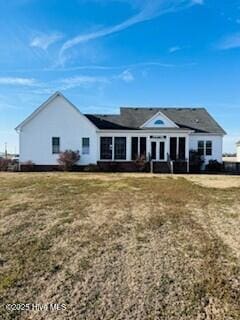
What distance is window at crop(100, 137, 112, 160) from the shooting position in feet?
87.6

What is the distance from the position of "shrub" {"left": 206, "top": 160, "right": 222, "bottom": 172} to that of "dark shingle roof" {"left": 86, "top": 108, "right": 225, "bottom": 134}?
111 inches

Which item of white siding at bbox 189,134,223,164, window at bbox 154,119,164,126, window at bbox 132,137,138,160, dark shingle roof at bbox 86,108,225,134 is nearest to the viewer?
window at bbox 132,137,138,160

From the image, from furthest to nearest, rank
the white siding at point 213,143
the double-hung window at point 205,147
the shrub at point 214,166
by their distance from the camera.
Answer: the double-hung window at point 205,147
the white siding at point 213,143
the shrub at point 214,166

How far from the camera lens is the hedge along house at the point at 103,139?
26.2m

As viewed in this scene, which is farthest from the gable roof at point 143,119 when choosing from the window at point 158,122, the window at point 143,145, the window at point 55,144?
the window at point 55,144

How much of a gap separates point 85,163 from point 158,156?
6468 millimetres

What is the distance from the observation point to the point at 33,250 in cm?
565

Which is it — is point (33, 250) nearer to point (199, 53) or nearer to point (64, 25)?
point (64, 25)

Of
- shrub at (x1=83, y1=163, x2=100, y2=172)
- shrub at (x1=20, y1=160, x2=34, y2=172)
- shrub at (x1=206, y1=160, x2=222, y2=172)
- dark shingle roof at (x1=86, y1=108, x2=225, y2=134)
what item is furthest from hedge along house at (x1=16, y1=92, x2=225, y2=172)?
shrub at (x1=206, y1=160, x2=222, y2=172)

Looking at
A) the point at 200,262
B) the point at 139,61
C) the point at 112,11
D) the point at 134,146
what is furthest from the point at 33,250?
the point at 134,146

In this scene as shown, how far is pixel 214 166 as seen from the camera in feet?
86.8

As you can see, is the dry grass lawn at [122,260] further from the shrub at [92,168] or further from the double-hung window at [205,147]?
the double-hung window at [205,147]

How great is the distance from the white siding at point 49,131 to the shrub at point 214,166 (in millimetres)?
11619

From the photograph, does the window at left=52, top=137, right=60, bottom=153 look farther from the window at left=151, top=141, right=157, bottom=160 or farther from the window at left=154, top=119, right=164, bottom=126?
the window at left=154, top=119, right=164, bottom=126
